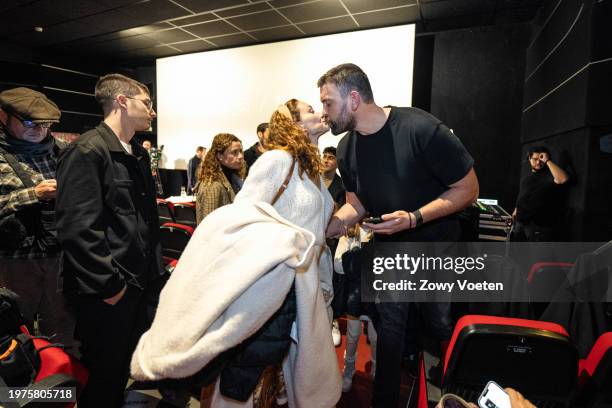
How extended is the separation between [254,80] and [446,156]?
226 inches

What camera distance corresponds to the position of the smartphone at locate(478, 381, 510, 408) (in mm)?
926

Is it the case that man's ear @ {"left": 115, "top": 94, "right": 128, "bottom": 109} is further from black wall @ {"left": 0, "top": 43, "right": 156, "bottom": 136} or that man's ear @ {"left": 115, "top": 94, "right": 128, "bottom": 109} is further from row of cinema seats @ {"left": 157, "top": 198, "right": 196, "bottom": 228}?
black wall @ {"left": 0, "top": 43, "right": 156, "bottom": 136}

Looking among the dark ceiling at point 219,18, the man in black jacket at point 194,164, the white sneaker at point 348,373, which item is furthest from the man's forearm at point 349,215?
the man in black jacket at point 194,164

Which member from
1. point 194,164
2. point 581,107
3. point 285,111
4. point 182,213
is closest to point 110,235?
point 285,111

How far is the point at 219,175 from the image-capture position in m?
2.70

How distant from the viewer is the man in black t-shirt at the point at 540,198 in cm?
347

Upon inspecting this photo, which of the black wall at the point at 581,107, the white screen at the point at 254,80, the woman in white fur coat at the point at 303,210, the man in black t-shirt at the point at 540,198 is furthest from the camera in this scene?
the white screen at the point at 254,80

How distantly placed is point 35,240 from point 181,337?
138 centimetres

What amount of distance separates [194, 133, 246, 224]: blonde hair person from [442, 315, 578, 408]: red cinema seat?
1921 mm

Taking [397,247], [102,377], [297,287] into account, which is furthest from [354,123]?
[102,377]

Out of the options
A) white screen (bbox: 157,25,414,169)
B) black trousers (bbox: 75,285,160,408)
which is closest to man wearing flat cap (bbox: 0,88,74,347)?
black trousers (bbox: 75,285,160,408)
